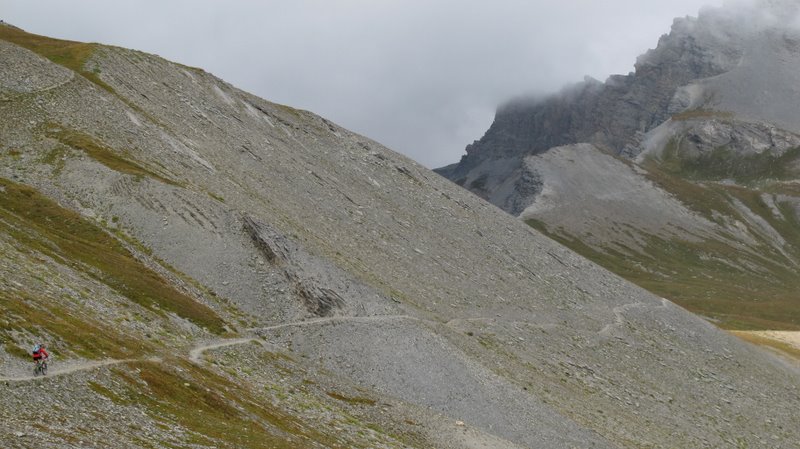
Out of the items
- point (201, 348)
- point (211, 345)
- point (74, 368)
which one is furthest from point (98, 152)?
point (74, 368)

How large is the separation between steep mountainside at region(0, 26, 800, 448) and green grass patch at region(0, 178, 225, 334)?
261 millimetres

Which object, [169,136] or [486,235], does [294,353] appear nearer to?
[169,136]

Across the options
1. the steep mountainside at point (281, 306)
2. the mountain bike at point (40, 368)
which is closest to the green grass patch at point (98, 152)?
the steep mountainside at point (281, 306)

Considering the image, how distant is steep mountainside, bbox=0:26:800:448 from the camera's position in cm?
4038

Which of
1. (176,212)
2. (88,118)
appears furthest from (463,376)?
(88,118)

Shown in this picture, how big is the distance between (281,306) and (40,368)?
103 ft

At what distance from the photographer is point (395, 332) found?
6419 cm

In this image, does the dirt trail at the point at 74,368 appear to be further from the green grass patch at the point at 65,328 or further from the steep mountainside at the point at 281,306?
the green grass patch at the point at 65,328

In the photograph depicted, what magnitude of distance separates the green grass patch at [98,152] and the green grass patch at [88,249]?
804 centimetres

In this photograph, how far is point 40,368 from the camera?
33.5m

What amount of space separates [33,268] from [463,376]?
3393 centimetres

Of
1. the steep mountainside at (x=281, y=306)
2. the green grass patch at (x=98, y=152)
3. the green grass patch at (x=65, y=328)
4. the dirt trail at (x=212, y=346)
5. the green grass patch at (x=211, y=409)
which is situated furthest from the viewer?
A: the green grass patch at (x=98, y=152)

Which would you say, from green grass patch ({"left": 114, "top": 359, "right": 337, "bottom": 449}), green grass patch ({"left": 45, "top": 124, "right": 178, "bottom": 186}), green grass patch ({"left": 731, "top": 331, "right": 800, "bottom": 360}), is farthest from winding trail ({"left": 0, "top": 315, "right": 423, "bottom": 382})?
green grass patch ({"left": 731, "top": 331, "right": 800, "bottom": 360})

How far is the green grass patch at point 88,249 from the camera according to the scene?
54.8 metres
